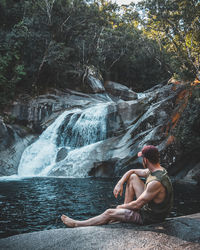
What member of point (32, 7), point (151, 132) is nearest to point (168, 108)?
point (151, 132)

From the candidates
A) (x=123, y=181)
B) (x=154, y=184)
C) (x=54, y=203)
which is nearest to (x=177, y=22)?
(x=54, y=203)

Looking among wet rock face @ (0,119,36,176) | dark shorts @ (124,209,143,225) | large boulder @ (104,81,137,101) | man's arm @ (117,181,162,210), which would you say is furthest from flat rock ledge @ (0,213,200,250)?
large boulder @ (104,81,137,101)

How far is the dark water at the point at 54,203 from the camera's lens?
513cm

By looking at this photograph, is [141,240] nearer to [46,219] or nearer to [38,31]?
[46,219]

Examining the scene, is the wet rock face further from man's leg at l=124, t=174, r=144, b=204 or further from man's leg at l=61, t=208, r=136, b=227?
man's leg at l=124, t=174, r=144, b=204

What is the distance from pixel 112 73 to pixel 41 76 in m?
16.9

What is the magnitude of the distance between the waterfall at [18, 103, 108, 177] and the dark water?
11.4ft

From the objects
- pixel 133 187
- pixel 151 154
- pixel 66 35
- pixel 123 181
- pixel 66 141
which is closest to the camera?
pixel 151 154

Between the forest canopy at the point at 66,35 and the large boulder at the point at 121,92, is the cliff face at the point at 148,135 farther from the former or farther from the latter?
the large boulder at the point at 121,92

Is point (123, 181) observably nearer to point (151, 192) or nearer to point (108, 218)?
point (108, 218)

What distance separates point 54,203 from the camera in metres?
6.62

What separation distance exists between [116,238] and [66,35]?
939 inches

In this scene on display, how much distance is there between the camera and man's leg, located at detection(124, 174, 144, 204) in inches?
149

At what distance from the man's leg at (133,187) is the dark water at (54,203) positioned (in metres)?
2.06
